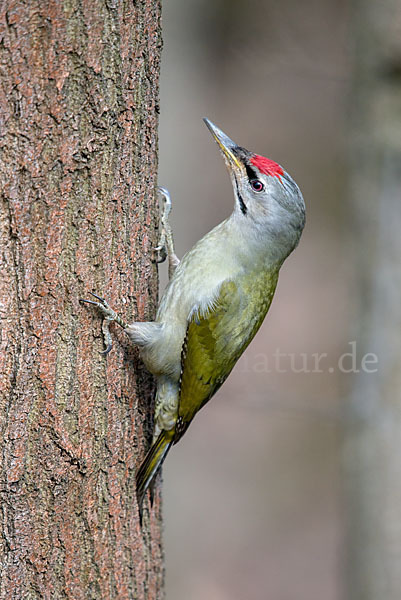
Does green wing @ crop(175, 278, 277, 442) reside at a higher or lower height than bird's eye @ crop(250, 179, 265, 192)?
lower

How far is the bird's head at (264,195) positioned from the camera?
291 cm

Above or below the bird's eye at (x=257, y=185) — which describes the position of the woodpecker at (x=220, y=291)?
below

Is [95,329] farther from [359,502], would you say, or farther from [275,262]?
[359,502]

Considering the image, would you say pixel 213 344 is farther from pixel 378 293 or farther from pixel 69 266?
pixel 378 293

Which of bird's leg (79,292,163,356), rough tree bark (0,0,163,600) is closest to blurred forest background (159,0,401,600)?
bird's leg (79,292,163,356)

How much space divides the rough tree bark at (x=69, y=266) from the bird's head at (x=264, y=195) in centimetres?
62

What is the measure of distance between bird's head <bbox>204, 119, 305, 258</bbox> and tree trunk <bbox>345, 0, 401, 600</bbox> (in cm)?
163

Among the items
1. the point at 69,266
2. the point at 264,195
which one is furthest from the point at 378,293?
the point at 69,266

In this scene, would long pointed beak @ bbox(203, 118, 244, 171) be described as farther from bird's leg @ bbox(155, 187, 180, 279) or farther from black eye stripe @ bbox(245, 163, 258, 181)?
bird's leg @ bbox(155, 187, 180, 279)

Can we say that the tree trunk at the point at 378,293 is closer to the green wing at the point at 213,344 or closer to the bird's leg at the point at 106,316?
the green wing at the point at 213,344

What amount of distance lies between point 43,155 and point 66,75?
0.82ft

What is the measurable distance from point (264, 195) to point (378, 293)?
1.81 m

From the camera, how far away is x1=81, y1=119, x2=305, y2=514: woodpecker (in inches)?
108

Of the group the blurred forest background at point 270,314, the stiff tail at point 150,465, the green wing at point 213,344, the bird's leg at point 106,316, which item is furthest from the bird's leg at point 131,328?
the blurred forest background at point 270,314
